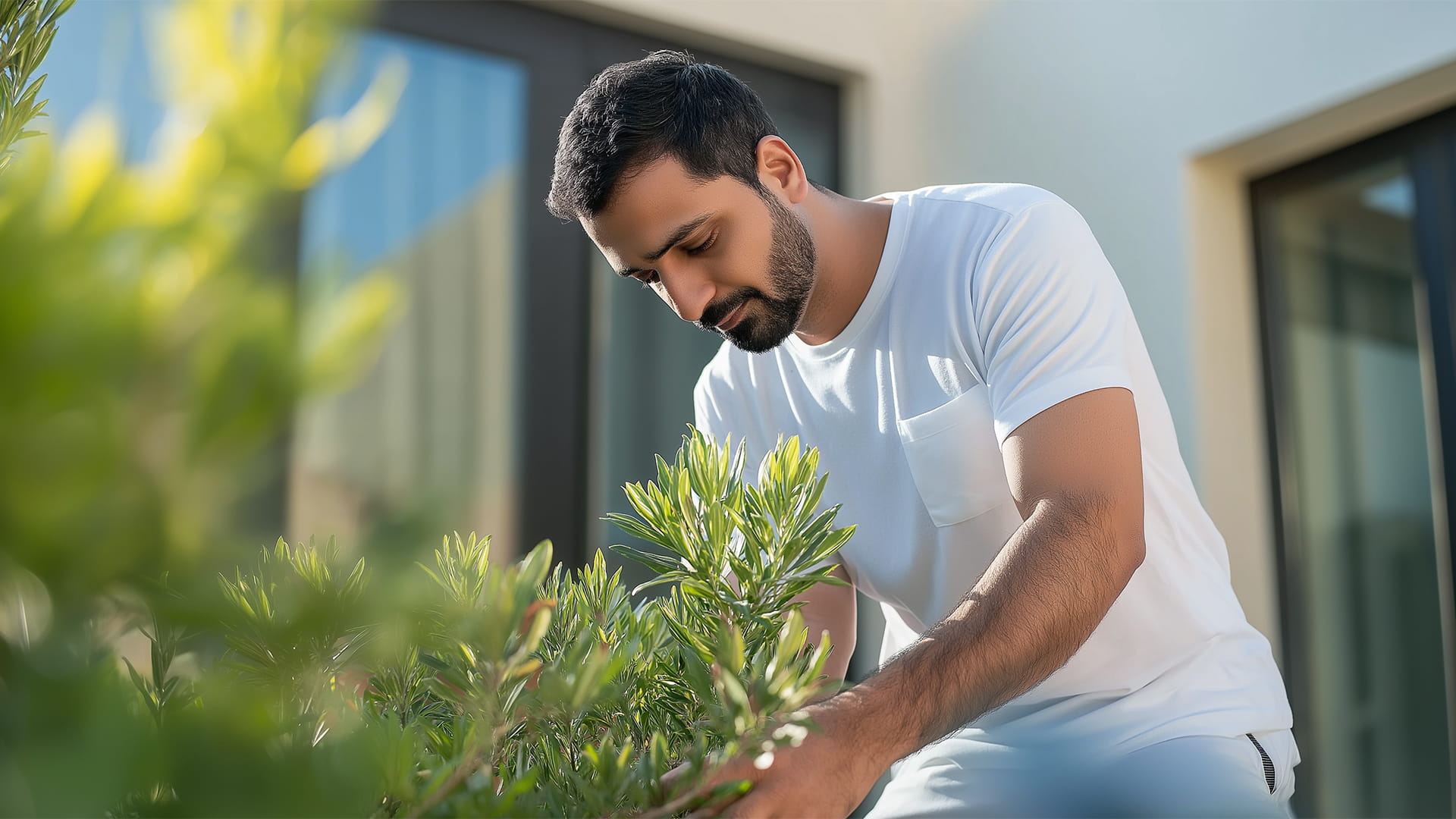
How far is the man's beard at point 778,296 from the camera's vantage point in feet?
5.40

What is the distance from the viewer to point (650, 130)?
5.02 ft

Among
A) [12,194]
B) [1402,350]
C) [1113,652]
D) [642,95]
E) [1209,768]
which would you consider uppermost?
[642,95]

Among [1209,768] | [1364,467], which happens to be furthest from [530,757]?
[1364,467]

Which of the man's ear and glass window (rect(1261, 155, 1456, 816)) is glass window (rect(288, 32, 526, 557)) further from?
glass window (rect(1261, 155, 1456, 816))

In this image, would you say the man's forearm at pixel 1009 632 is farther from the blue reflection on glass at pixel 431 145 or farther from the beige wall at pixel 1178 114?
the blue reflection on glass at pixel 431 145

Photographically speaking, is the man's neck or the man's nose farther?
the man's neck

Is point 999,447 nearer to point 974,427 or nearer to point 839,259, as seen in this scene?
point 974,427

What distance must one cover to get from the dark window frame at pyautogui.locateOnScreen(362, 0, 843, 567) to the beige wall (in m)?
0.15

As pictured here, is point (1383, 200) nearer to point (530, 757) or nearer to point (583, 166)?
point (583, 166)

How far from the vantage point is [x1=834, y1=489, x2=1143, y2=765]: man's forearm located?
810 millimetres

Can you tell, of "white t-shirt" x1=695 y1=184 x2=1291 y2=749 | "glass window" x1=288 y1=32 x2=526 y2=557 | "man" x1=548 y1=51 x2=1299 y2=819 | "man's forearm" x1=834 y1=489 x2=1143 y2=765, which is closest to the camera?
"man's forearm" x1=834 y1=489 x2=1143 y2=765

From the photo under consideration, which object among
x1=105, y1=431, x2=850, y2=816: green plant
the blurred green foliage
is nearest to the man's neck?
x1=105, y1=431, x2=850, y2=816: green plant

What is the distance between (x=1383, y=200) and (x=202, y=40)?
131 inches

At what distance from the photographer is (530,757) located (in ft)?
2.32
